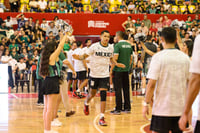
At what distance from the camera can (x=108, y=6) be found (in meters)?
19.7

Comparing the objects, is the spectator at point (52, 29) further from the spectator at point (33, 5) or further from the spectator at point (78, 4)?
the spectator at point (78, 4)

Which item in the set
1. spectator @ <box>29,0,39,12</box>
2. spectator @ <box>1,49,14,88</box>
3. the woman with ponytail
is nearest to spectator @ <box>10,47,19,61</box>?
spectator @ <box>1,49,14,88</box>

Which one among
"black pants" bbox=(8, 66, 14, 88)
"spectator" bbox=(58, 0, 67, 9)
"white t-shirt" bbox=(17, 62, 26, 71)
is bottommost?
"black pants" bbox=(8, 66, 14, 88)

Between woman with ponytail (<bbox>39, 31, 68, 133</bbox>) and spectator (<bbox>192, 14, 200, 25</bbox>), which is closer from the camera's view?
woman with ponytail (<bbox>39, 31, 68, 133</bbox>)

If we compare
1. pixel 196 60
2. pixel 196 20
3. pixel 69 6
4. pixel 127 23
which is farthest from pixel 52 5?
pixel 196 60

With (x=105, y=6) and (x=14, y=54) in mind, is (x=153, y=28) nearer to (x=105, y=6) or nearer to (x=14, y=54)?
(x=105, y=6)

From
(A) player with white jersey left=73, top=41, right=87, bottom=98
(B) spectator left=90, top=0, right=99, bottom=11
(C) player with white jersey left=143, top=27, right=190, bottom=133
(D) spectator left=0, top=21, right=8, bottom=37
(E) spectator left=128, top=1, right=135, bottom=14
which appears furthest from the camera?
(B) spectator left=90, top=0, right=99, bottom=11

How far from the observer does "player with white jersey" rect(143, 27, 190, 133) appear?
3.90m

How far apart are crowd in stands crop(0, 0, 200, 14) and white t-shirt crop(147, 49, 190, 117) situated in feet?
48.6

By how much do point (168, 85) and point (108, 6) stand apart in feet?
52.9

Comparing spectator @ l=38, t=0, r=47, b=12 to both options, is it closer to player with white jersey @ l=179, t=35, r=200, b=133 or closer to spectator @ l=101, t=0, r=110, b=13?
spectator @ l=101, t=0, r=110, b=13

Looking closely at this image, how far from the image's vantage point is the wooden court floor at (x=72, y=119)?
7.18 meters

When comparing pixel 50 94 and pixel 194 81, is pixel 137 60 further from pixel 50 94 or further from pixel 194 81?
pixel 194 81

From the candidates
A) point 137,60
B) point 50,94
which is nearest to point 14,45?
point 137,60
